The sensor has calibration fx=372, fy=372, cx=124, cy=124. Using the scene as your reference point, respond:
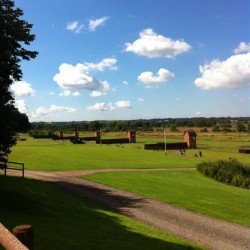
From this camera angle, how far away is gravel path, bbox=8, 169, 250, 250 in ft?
45.3

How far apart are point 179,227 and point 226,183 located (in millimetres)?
15823

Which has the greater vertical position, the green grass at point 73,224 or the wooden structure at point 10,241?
the wooden structure at point 10,241

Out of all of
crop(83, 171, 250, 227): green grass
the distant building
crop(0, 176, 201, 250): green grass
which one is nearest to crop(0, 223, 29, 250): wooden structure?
crop(0, 176, 201, 250): green grass

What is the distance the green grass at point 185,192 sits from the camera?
707 inches

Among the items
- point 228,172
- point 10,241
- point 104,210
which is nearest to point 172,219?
point 104,210

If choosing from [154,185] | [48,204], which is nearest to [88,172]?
[154,185]

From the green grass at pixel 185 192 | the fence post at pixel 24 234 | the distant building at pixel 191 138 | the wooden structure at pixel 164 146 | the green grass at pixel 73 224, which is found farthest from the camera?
the distant building at pixel 191 138

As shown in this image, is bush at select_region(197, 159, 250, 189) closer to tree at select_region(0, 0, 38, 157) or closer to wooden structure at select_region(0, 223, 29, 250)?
tree at select_region(0, 0, 38, 157)

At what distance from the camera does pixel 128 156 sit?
143 ft

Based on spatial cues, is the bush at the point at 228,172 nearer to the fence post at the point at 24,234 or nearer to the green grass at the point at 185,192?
the green grass at the point at 185,192

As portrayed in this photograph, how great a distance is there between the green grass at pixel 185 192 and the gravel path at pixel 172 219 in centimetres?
84

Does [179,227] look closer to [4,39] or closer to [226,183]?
[4,39]

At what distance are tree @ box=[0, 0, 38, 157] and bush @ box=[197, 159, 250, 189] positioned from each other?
20.0 m

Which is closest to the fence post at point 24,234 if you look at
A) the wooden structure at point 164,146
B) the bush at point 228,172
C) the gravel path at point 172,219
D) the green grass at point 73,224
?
the green grass at point 73,224
